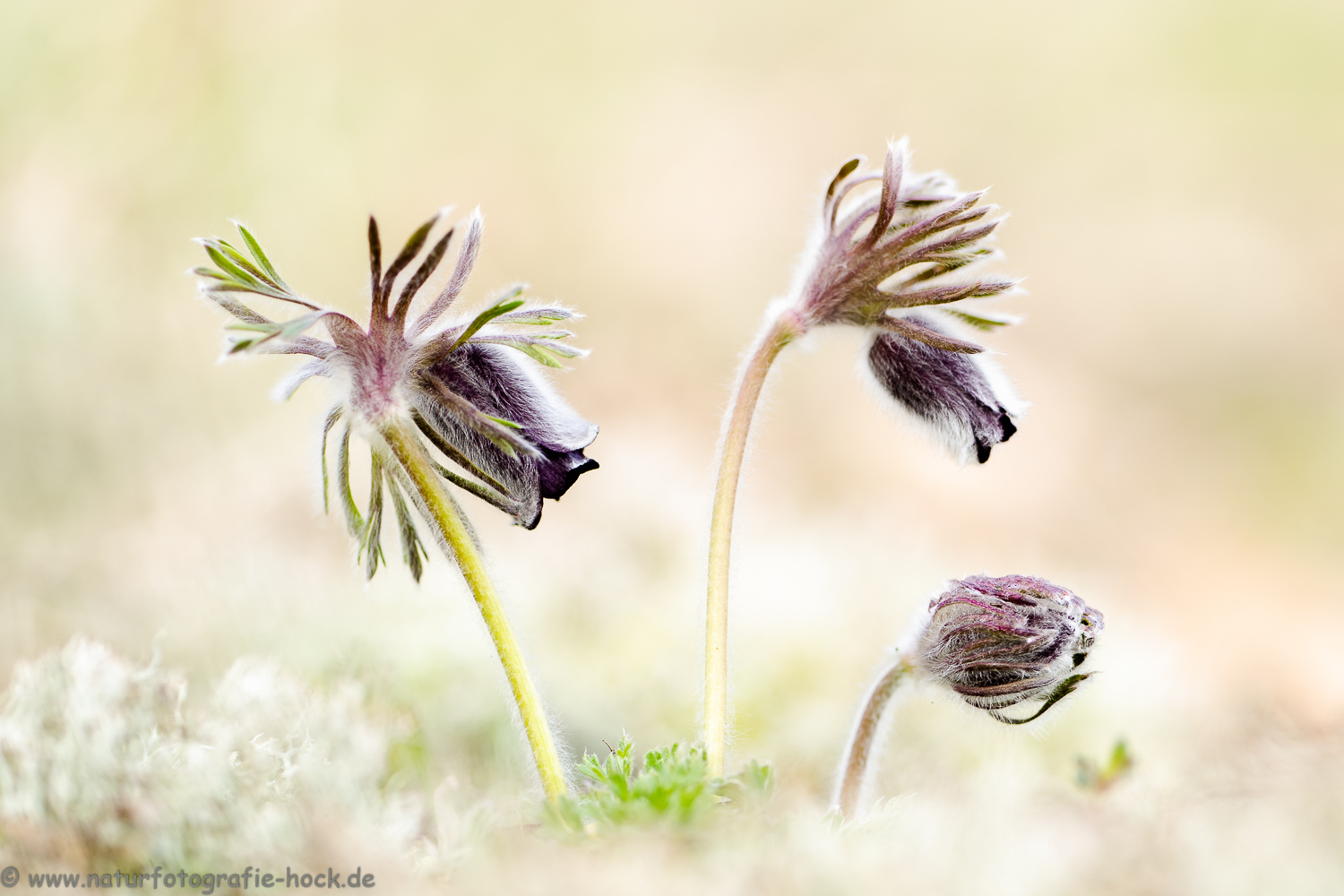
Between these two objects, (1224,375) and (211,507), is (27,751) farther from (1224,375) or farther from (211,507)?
(1224,375)

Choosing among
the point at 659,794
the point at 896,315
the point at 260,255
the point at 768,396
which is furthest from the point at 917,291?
the point at 260,255

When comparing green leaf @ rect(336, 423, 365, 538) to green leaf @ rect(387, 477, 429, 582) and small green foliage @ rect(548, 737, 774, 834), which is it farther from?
small green foliage @ rect(548, 737, 774, 834)

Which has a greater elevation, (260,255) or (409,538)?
(260,255)

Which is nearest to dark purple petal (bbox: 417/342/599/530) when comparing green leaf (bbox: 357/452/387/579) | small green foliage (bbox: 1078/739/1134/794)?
green leaf (bbox: 357/452/387/579)

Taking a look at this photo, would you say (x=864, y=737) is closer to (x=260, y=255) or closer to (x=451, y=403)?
(x=451, y=403)

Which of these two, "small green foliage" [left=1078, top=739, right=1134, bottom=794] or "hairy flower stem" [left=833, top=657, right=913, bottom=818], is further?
"small green foliage" [left=1078, top=739, right=1134, bottom=794]
